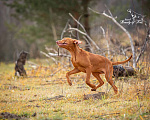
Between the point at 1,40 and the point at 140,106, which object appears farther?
the point at 1,40

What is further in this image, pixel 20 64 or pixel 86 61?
pixel 20 64

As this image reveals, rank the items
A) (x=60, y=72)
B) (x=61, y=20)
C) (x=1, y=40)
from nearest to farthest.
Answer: (x=60, y=72) → (x=61, y=20) → (x=1, y=40)

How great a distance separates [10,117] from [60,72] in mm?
5058

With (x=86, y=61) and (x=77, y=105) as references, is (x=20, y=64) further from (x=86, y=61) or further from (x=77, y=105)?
(x=77, y=105)

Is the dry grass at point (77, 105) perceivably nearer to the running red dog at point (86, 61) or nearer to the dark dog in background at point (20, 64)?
the running red dog at point (86, 61)

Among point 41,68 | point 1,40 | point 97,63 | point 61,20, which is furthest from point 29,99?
point 1,40

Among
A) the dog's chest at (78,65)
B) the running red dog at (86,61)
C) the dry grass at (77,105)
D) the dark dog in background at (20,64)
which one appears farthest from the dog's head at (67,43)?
the dark dog in background at (20,64)

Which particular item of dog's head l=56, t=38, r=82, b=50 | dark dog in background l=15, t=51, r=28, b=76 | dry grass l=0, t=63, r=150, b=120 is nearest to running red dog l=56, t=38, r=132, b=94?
dog's head l=56, t=38, r=82, b=50

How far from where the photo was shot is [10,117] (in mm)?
3213

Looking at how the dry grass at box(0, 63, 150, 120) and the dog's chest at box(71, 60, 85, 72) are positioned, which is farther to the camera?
the dog's chest at box(71, 60, 85, 72)

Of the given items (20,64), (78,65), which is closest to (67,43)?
(78,65)

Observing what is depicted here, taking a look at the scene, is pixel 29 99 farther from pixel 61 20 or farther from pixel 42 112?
pixel 61 20

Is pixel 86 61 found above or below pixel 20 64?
below

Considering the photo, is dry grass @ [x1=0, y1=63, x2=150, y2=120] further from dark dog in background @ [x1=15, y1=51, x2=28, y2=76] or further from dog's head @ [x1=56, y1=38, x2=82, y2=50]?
dark dog in background @ [x1=15, y1=51, x2=28, y2=76]
